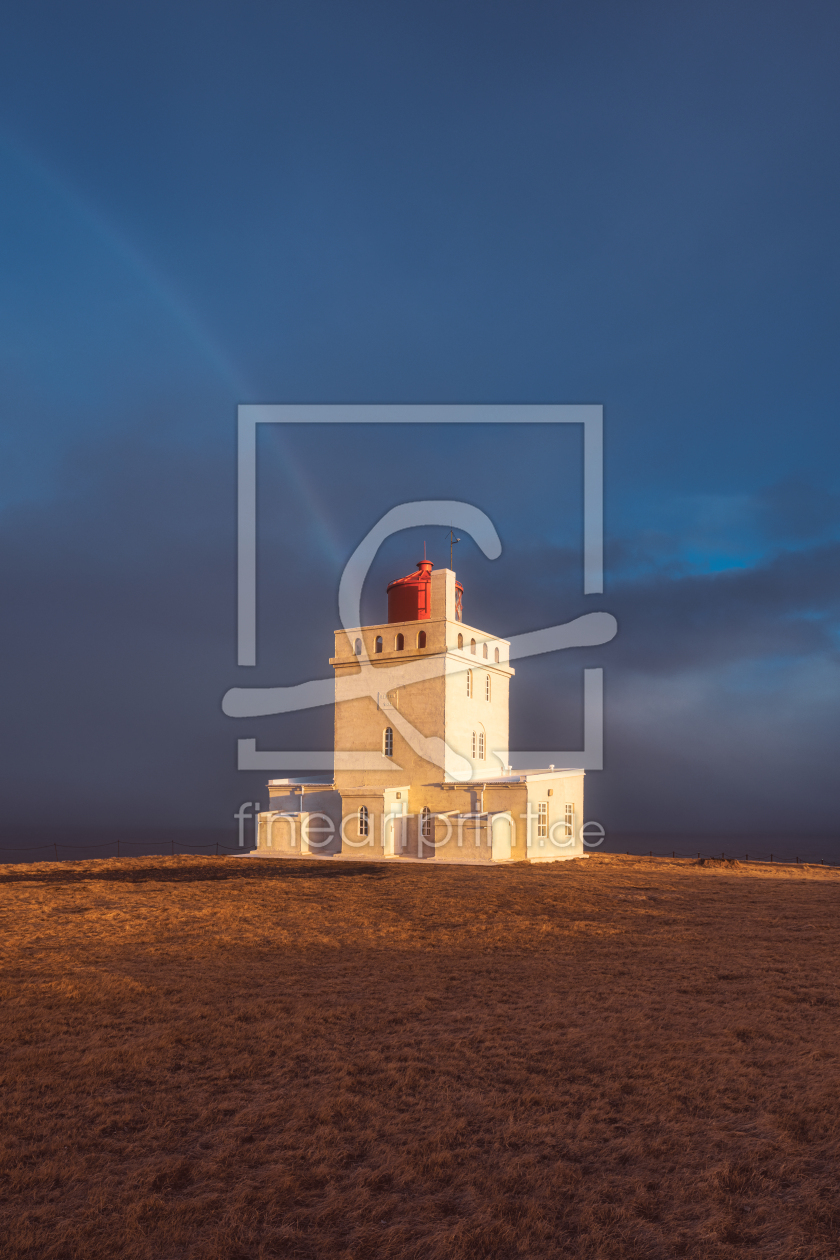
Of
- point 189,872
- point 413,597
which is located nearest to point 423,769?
point 413,597

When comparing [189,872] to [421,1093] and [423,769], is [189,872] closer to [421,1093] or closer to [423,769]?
[423,769]

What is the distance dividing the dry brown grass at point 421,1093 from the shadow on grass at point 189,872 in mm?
8323

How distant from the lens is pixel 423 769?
29328 millimetres

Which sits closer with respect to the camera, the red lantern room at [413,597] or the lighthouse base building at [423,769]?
the lighthouse base building at [423,769]

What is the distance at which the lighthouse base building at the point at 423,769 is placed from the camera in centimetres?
2717

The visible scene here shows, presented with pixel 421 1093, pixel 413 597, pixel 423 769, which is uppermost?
pixel 413 597

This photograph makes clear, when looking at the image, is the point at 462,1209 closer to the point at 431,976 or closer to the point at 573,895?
the point at 431,976

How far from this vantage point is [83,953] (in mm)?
12195

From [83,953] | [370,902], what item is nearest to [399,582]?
[370,902]

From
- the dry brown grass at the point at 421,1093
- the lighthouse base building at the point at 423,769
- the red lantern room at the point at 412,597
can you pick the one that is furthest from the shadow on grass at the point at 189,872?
the red lantern room at the point at 412,597

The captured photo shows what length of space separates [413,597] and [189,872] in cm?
1372

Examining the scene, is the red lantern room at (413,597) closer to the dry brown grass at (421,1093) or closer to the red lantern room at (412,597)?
the red lantern room at (412,597)

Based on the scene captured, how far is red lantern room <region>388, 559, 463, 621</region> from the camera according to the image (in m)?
31.1

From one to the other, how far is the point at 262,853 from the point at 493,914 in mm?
15755
